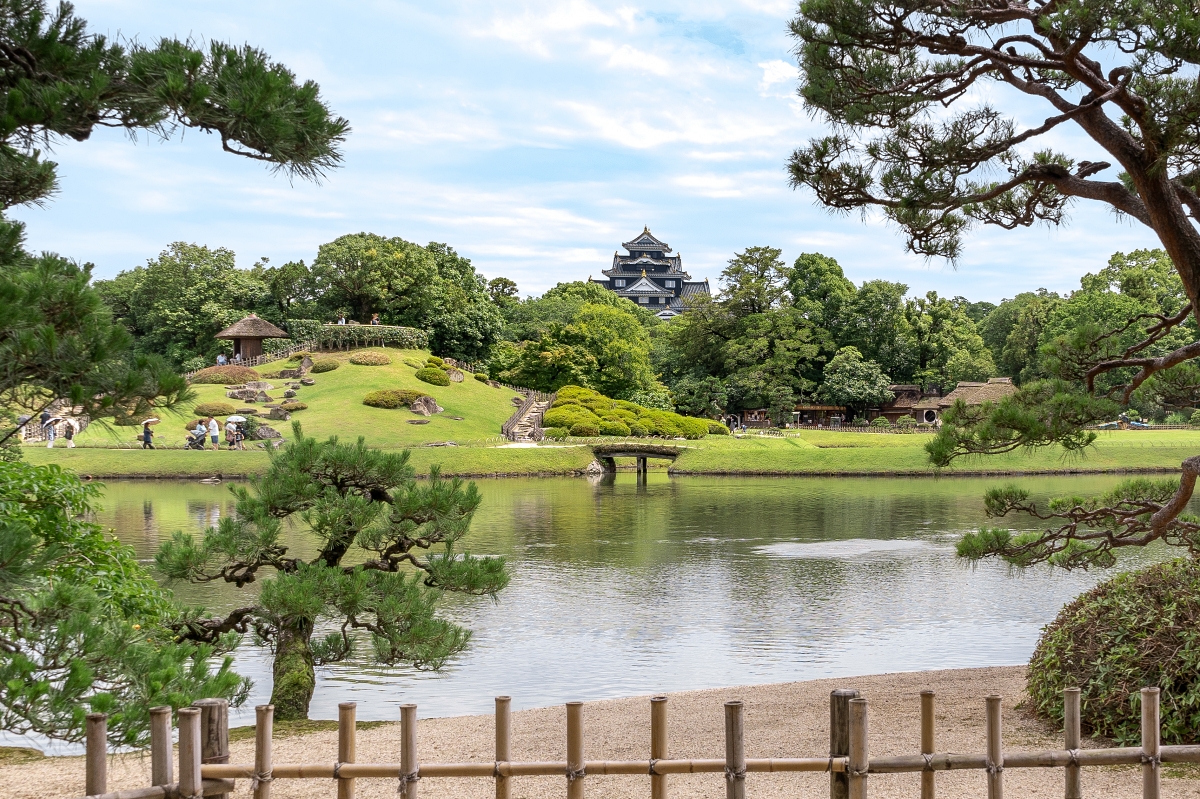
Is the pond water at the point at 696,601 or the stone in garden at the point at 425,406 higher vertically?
the stone in garden at the point at 425,406

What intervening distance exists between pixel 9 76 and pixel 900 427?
4655 cm

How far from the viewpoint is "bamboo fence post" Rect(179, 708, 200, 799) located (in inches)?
165

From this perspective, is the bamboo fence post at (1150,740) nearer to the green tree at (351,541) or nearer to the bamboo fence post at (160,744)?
the bamboo fence post at (160,744)

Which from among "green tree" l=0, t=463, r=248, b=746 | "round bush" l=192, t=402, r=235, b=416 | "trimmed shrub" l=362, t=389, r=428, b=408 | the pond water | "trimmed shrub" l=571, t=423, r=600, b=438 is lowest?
the pond water

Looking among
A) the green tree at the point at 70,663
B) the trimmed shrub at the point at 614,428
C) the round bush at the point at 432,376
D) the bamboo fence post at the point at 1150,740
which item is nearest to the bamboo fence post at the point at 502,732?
the green tree at the point at 70,663

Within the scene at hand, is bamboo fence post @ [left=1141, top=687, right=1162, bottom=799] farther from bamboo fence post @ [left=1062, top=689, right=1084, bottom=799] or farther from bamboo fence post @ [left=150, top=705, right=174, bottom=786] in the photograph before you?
bamboo fence post @ [left=150, top=705, right=174, bottom=786]

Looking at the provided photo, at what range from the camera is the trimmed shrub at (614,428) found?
42.0m

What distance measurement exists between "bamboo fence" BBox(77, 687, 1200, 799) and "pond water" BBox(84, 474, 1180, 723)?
4718 millimetres

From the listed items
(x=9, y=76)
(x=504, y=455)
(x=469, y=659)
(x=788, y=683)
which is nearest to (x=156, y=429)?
(x=504, y=455)

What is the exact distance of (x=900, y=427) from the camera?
4794 centimetres

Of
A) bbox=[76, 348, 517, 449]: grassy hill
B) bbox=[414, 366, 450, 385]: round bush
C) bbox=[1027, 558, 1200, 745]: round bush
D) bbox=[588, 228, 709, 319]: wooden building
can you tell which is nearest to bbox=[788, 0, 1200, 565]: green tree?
bbox=[1027, 558, 1200, 745]: round bush

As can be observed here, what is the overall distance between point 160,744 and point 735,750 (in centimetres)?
242

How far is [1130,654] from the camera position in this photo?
6672mm

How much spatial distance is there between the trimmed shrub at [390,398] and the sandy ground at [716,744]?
114 ft
